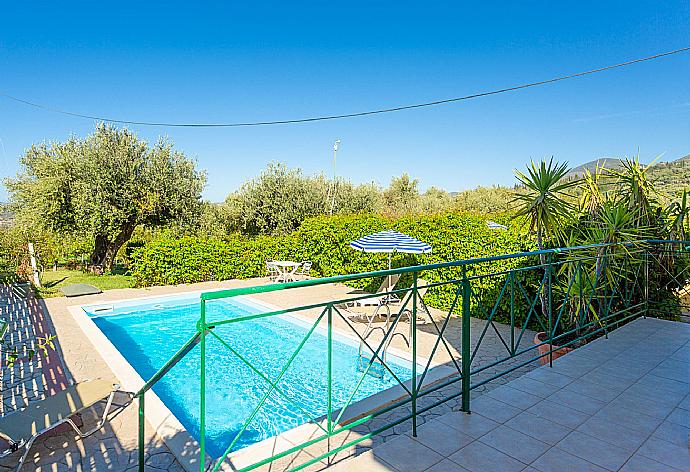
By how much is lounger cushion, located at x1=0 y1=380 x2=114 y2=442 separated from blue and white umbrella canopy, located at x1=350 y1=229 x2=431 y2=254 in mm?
5124

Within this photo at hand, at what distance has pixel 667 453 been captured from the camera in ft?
8.09

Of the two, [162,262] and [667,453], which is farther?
[162,262]

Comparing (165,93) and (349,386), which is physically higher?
(165,93)

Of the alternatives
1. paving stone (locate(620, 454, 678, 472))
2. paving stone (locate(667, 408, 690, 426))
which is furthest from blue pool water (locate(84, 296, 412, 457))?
paving stone (locate(667, 408, 690, 426))

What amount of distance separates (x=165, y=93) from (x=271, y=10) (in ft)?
23.0

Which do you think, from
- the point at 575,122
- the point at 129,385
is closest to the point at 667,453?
the point at 129,385

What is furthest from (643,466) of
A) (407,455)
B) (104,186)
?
(104,186)

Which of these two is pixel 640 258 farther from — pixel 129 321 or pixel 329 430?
pixel 129 321

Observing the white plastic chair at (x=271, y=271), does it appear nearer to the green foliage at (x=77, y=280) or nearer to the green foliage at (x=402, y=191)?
the green foliage at (x=77, y=280)

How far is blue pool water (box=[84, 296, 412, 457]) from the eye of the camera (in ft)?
15.4

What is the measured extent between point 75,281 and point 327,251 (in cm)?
784

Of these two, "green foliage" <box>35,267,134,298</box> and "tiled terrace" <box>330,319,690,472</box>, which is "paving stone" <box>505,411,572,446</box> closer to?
"tiled terrace" <box>330,319,690,472</box>

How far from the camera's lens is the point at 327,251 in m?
12.0

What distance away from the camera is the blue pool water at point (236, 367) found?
4.69 meters
